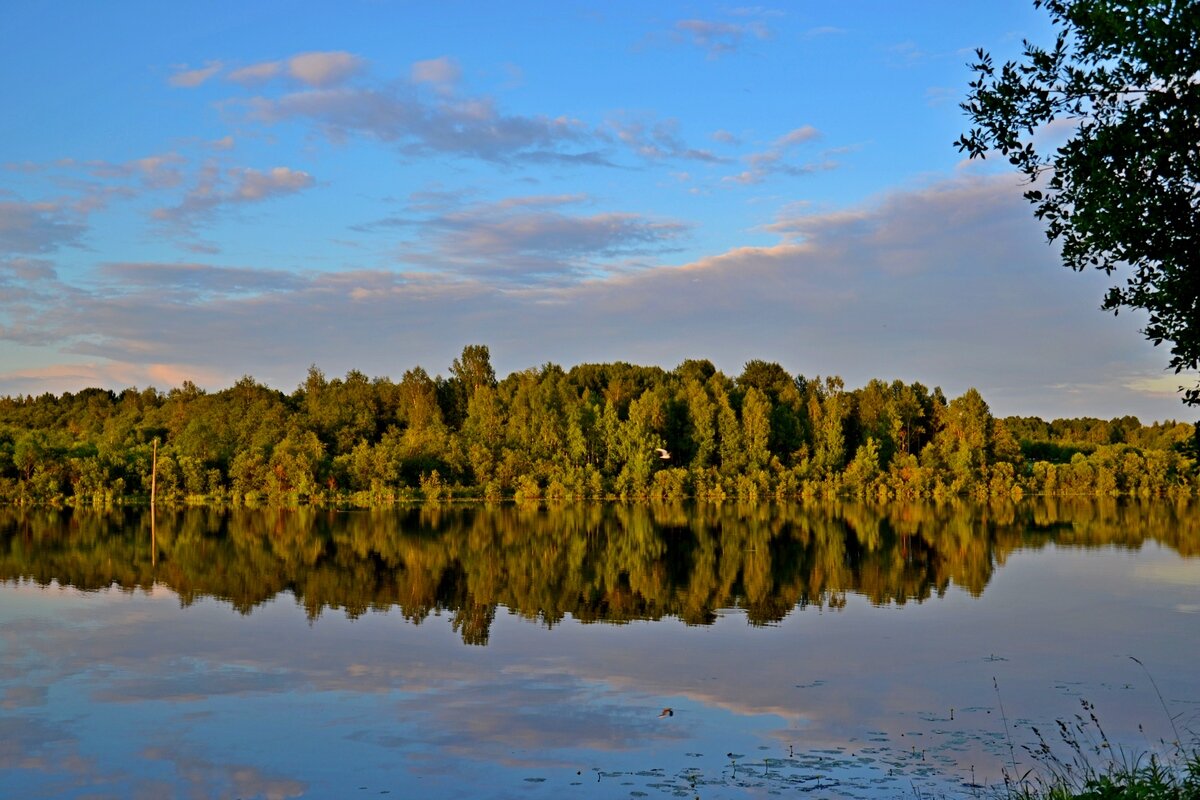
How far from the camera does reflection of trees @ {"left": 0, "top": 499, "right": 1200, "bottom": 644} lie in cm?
2448

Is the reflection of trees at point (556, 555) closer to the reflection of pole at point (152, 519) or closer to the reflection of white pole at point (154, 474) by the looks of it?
the reflection of pole at point (152, 519)

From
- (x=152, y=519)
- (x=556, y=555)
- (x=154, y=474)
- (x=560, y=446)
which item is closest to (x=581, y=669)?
(x=556, y=555)

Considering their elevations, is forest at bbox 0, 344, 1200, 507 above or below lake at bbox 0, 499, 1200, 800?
above

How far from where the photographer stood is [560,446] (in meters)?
87.6

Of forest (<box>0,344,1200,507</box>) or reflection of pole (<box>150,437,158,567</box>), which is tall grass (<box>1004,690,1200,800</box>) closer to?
reflection of pole (<box>150,437,158,567</box>)

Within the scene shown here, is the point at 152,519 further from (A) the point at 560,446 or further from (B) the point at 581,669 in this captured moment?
(B) the point at 581,669

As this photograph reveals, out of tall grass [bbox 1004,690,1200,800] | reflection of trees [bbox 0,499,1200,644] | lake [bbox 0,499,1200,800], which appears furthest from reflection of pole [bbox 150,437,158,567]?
tall grass [bbox 1004,690,1200,800]

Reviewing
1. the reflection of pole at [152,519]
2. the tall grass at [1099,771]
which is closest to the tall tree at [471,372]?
the reflection of pole at [152,519]

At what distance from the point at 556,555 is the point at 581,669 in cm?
1818

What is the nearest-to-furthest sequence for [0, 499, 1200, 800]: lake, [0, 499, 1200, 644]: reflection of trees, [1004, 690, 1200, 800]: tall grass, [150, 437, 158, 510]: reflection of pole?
[1004, 690, 1200, 800]: tall grass → [0, 499, 1200, 800]: lake → [0, 499, 1200, 644]: reflection of trees → [150, 437, 158, 510]: reflection of pole

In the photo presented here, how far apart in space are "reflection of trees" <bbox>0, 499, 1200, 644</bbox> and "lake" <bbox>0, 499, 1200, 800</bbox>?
0.78ft

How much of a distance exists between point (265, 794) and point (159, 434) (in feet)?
298

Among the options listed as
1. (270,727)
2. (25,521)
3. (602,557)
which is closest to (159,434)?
Answer: (25,521)

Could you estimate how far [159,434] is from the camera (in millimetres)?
94375
